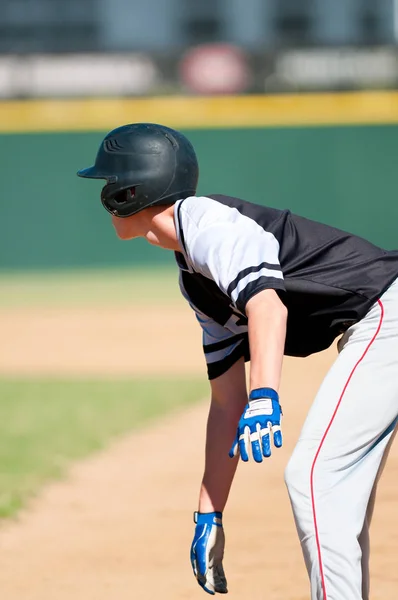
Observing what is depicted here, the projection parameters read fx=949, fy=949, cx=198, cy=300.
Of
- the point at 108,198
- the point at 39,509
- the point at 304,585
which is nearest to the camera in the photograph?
the point at 108,198

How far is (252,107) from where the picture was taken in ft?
60.0

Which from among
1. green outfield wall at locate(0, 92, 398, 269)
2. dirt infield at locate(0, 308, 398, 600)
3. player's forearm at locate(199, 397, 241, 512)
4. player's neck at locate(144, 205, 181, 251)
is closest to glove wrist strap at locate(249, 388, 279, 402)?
player's neck at locate(144, 205, 181, 251)

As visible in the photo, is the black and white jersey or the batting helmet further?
the batting helmet

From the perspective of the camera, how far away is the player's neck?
2752 millimetres

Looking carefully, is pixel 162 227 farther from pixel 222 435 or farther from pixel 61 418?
pixel 61 418

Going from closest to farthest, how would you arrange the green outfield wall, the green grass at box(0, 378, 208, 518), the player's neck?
the player's neck, the green grass at box(0, 378, 208, 518), the green outfield wall

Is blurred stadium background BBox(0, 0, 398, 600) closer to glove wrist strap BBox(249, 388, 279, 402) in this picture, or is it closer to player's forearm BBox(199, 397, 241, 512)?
player's forearm BBox(199, 397, 241, 512)

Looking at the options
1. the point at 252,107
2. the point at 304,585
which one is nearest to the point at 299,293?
the point at 304,585

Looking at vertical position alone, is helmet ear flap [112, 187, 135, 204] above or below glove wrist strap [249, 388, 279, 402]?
above

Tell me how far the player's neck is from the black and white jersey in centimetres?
5

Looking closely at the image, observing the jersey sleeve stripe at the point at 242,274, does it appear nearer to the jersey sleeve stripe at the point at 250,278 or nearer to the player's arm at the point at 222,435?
the jersey sleeve stripe at the point at 250,278

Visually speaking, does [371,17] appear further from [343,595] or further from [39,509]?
[343,595]

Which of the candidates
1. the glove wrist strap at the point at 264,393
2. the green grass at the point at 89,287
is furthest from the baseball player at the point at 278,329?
the green grass at the point at 89,287

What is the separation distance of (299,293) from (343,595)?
813mm
